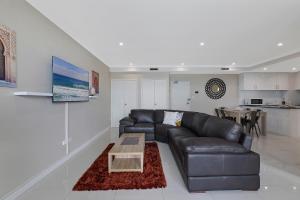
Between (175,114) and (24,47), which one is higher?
(24,47)

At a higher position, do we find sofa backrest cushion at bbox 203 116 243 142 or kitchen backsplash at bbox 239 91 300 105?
kitchen backsplash at bbox 239 91 300 105

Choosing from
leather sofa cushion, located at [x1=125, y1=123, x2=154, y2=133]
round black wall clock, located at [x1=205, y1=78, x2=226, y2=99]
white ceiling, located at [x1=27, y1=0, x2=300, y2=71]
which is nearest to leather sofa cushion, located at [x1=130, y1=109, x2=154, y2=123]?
leather sofa cushion, located at [x1=125, y1=123, x2=154, y2=133]

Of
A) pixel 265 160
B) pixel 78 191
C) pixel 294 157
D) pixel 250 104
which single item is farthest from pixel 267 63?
pixel 78 191

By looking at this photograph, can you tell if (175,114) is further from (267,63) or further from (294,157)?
(267,63)

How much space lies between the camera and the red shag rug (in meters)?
2.36

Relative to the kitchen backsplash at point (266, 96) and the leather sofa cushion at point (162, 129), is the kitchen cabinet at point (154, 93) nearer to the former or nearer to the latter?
the leather sofa cushion at point (162, 129)

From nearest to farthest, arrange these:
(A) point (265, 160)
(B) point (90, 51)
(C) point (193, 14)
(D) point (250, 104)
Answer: (C) point (193, 14) < (A) point (265, 160) < (B) point (90, 51) < (D) point (250, 104)

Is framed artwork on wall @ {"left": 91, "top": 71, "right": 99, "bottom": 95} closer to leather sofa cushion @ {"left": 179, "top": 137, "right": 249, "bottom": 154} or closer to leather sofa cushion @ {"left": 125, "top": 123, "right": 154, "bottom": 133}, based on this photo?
leather sofa cushion @ {"left": 125, "top": 123, "right": 154, "bottom": 133}

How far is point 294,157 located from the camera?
3586 mm

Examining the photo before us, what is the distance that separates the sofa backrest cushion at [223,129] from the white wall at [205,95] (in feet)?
15.1

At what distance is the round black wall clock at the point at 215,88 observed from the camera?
25.9 ft

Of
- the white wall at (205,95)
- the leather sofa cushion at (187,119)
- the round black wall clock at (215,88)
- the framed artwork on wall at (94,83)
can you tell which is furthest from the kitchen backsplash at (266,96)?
the framed artwork on wall at (94,83)

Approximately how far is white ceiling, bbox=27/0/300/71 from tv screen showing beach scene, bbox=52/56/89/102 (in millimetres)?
661

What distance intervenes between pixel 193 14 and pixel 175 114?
3108 mm
